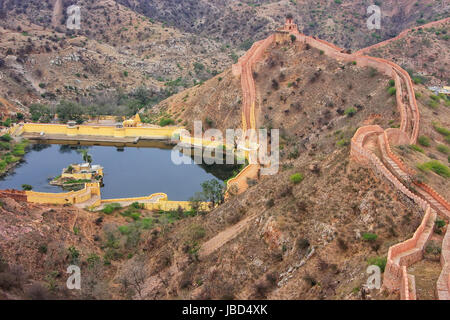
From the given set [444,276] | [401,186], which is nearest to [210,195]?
[401,186]

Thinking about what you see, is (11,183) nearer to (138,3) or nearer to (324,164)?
(324,164)

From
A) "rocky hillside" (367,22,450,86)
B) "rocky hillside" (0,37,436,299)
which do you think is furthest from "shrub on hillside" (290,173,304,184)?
"rocky hillside" (367,22,450,86)

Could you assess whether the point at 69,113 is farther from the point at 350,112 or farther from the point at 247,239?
the point at 247,239

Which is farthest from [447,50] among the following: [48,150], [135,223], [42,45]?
[42,45]

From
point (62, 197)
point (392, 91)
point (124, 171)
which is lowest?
point (62, 197)

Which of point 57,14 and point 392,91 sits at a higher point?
point 57,14

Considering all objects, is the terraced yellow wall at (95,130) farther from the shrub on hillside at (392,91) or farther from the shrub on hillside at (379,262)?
the shrub on hillside at (379,262)

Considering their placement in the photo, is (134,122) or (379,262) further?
(134,122)
